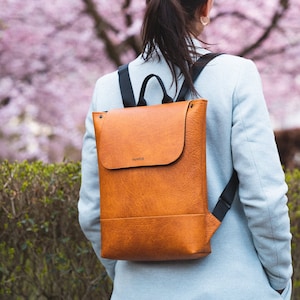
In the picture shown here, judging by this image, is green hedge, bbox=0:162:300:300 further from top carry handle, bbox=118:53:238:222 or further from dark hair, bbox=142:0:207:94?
dark hair, bbox=142:0:207:94

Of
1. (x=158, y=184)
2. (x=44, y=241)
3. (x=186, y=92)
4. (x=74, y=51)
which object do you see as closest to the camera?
(x=158, y=184)

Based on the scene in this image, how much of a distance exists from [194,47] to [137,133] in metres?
0.29

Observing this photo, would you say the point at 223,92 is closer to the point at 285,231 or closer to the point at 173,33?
the point at 173,33

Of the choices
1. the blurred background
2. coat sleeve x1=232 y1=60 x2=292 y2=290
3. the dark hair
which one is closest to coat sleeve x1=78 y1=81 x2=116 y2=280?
the dark hair

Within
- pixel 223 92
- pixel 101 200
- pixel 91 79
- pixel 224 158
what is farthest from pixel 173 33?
pixel 91 79

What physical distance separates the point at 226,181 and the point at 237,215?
10cm

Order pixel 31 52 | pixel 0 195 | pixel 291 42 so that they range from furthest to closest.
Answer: pixel 291 42
pixel 31 52
pixel 0 195

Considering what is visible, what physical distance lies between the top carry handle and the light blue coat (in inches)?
0.8

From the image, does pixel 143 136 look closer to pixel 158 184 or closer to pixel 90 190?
pixel 158 184

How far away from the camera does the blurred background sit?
7969 millimetres

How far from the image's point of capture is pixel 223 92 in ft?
6.15

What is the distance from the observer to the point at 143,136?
184 centimetres

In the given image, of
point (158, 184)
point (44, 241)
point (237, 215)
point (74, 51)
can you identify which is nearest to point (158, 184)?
point (158, 184)

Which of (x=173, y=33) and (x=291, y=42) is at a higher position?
(x=173, y=33)
